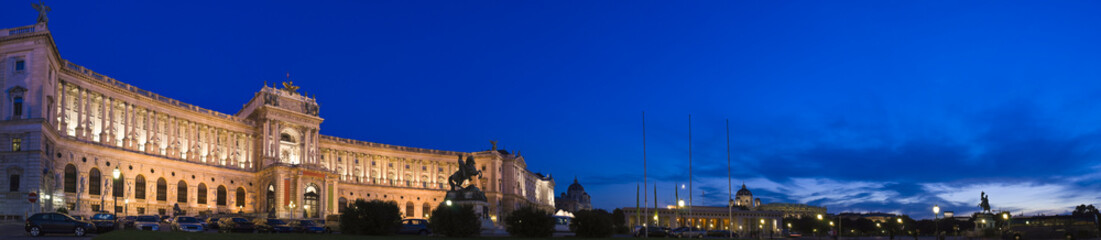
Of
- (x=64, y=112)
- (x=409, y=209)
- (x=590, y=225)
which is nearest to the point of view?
(x=590, y=225)

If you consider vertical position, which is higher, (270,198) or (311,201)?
(270,198)

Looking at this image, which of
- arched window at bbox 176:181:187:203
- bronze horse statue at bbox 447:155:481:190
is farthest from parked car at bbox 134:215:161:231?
arched window at bbox 176:181:187:203

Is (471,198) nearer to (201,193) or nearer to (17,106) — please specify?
(17,106)

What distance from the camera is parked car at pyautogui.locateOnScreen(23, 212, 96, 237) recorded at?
133 ft

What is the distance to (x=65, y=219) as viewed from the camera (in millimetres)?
41531

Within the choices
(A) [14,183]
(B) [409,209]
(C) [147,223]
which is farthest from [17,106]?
(B) [409,209]

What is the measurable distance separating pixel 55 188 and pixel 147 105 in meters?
22.0

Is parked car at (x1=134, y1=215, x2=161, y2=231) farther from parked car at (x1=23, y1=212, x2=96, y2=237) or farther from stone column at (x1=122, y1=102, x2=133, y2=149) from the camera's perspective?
stone column at (x1=122, y1=102, x2=133, y2=149)

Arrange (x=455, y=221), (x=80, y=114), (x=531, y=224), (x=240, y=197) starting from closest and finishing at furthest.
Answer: (x=455, y=221) → (x=531, y=224) → (x=80, y=114) → (x=240, y=197)

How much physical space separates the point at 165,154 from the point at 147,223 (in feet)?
130

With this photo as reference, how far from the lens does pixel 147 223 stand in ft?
170

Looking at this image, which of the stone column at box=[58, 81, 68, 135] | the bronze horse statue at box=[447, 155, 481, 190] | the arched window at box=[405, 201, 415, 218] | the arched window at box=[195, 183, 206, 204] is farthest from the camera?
the arched window at box=[405, 201, 415, 218]

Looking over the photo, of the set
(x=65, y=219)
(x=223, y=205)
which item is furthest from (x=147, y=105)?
(x=65, y=219)

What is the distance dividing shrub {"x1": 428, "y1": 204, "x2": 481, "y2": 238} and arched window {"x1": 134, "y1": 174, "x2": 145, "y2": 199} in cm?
5112
